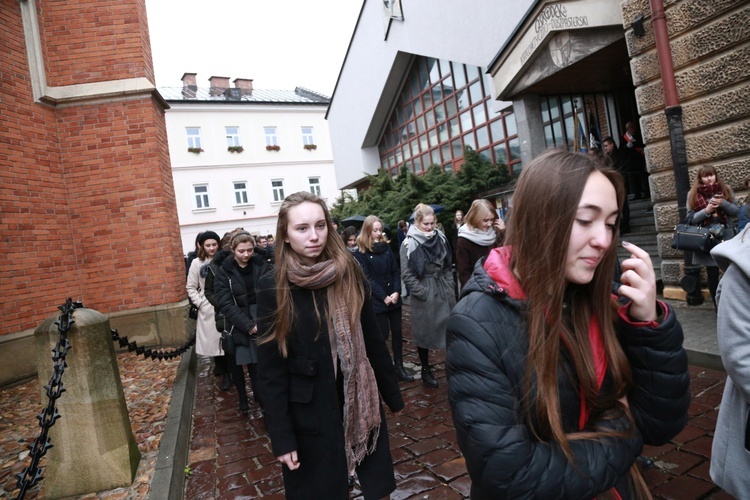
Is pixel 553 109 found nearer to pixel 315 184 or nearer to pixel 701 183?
pixel 701 183

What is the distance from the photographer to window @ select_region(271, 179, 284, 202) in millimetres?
37344

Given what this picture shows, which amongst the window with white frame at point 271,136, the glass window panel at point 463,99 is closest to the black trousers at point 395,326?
the glass window panel at point 463,99

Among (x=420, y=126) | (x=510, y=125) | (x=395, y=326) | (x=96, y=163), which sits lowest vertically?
(x=395, y=326)

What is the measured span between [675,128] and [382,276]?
14.6 feet

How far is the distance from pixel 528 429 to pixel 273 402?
142 cm

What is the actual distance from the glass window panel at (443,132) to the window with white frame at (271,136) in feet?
73.8

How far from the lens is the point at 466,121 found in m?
16.1

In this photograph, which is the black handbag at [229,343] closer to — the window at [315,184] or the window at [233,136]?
the window at [233,136]

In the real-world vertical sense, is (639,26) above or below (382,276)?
above

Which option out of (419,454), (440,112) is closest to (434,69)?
(440,112)

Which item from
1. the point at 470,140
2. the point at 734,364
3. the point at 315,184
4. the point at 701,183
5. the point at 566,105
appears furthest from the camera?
the point at 315,184

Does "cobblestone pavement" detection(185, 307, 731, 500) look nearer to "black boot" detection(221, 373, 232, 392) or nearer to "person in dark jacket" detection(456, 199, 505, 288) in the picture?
"black boot" detection(221, 373, 232, 392)

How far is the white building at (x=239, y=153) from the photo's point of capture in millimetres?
Answer: 34250

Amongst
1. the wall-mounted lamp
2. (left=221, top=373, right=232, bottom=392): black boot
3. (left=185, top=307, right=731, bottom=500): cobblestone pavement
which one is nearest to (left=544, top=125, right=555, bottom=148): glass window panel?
the wall-mounted lamp
